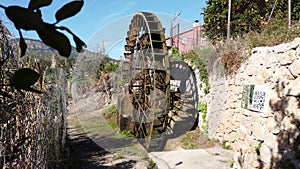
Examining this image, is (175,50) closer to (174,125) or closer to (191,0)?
(191,0)

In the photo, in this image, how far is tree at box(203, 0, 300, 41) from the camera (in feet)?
19.1

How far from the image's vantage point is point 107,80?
41.7 feet

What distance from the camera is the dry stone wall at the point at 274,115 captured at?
2600 millimetres

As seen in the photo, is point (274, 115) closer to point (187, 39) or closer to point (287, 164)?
point (287, 164)

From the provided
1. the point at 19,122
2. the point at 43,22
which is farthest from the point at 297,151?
the point at 43,22

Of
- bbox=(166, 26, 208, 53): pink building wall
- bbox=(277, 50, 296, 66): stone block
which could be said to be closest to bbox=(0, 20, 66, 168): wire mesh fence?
bbox=(277, 50, 296, 66): stone block

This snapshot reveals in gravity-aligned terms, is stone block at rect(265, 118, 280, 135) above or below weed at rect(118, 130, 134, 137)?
above

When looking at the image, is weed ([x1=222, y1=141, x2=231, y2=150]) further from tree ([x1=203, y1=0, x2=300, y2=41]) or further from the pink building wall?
the pink building wall

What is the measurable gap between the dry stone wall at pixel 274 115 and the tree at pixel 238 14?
2.07 m

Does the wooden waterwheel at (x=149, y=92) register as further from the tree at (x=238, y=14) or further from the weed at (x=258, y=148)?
the weed at (x=258, y=148)

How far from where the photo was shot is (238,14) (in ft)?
20.5

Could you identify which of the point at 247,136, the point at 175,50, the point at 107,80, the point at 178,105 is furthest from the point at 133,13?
the point at 247,136

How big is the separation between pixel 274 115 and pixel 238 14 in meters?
3.86

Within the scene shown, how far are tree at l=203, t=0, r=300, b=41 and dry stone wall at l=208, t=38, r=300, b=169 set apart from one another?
2.07m
